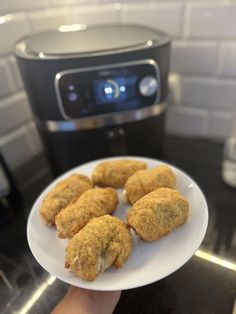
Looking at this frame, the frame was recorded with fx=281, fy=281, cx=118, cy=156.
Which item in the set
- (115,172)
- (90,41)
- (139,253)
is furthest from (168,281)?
(90,41)

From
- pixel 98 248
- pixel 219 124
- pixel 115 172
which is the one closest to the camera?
pixel 98 248

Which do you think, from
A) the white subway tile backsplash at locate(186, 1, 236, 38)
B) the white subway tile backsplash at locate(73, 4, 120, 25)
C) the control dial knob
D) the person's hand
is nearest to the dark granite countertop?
the person's hand

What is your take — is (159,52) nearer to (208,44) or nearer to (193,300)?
(208,44)

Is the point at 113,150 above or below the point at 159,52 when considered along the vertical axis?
below

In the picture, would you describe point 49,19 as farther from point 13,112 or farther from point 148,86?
point 148,86

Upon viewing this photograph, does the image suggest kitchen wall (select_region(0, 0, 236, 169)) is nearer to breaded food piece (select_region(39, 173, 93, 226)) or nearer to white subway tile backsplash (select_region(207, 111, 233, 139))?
white subway tile backsplash (select_region(207, 111, 233, 139))

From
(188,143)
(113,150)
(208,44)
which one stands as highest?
(208,44)

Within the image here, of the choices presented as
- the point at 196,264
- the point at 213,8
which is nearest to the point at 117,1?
the point at 213,8
